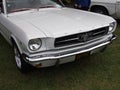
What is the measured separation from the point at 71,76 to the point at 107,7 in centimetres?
407

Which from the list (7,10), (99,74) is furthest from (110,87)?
(7,10)

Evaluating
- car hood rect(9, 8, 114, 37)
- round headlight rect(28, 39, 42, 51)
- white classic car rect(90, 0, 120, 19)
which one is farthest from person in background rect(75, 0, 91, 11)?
round headlight rect(28, 39, 42, 51)

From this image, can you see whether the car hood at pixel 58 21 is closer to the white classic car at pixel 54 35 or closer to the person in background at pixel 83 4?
the white classic car at pixel 54 35

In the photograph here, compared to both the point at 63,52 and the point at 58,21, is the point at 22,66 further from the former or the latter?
the point at 58,21

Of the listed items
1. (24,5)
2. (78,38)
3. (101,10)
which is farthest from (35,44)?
(101,10)

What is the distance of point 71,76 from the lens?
4.14 m

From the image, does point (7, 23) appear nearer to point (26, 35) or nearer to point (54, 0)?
point (26, 35)

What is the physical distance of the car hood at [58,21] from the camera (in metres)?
3.55

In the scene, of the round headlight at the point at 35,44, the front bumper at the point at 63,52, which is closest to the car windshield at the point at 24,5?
the round headlight at the point at 35,44

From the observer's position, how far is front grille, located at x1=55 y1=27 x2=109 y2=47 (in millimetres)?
3543

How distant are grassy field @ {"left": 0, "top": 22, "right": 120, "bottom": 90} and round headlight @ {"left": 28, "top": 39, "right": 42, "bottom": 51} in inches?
31.1

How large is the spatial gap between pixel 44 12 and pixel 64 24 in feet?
3.41

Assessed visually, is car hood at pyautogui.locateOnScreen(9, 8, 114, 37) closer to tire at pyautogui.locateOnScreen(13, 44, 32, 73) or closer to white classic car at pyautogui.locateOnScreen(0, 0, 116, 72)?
white classic car at pyautogui.locateOnScreen(0, 0, 116, 72)

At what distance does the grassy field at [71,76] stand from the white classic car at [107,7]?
8.75ft
